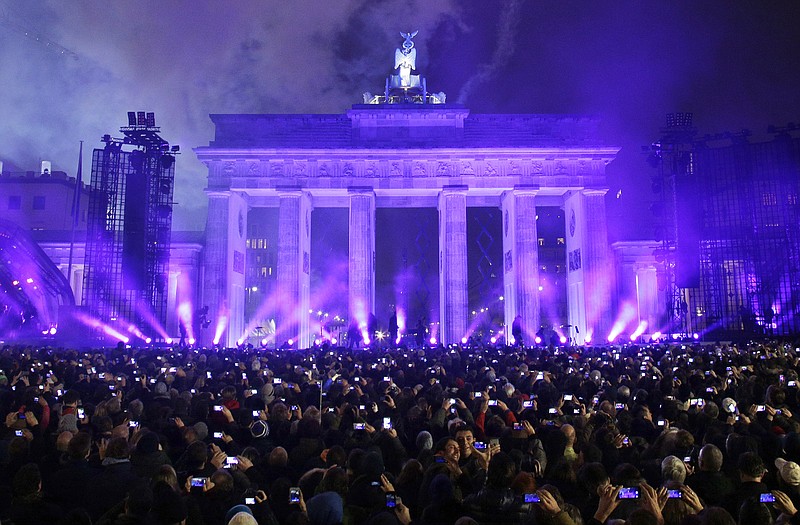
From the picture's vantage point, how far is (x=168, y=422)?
9.75 meters

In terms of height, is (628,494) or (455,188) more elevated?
(455,188)

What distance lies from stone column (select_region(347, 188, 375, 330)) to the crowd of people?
33.8m

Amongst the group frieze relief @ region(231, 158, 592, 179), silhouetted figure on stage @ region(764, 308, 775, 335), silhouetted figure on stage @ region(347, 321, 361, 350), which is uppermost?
frieze relief @ region(231, 158, 592, 179)

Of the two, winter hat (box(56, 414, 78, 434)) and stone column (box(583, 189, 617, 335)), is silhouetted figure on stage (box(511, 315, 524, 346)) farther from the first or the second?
winter hat (box(56, 414, 78, 434))

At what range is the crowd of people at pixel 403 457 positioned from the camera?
5598mm

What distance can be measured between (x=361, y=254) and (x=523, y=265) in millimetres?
12895

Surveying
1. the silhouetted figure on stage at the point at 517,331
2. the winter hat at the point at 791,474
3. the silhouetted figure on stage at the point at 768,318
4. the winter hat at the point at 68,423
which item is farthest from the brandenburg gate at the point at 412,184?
the winter hat at the point at 791,474

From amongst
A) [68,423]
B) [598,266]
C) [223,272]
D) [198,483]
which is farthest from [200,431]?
[598,266]

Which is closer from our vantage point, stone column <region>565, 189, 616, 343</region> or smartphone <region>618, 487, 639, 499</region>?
smartphone <region>618, 487, 639, 499</region>

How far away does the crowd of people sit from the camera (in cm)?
560

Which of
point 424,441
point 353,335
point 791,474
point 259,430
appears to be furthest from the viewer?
point 353,335

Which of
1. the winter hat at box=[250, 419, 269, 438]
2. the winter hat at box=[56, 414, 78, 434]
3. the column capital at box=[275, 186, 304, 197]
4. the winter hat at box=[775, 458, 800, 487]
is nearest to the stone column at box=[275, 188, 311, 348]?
the column capital at box=[275, 186, 304, 197]

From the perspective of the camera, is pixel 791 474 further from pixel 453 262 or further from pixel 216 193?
pixel 216 193

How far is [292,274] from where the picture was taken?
4931 cm
